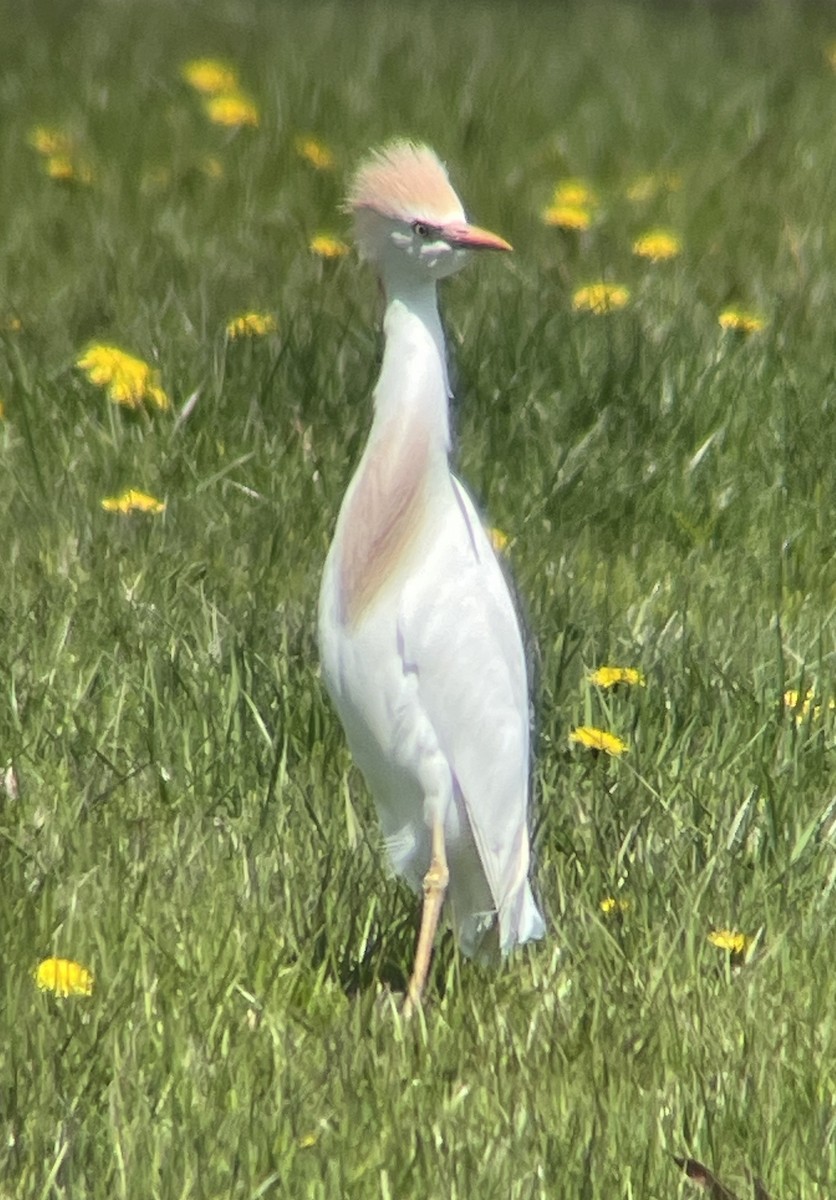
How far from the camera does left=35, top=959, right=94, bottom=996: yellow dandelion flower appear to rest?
255 cm

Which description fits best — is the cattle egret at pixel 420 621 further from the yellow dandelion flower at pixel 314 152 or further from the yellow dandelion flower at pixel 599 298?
the yellow dandelion flower at pixel 314 152

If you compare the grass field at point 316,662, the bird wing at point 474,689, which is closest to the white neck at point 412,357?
the bird wing at point 474,689

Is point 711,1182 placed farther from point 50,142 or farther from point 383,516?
point 50,142

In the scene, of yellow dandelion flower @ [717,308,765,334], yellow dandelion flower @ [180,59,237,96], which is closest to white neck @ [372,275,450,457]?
yellow dandelion flower @ [717,308,765,334]

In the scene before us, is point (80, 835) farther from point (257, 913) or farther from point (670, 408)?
point (670, 408)

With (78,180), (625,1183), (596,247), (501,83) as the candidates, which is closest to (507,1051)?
(625,1183)

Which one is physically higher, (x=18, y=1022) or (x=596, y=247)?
(x=596, y=247)

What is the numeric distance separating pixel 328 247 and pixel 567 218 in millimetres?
618

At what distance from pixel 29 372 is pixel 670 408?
51.4 inches

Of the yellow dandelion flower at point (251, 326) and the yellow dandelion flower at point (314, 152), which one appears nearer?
the yellow dandelion flower at point (251, 326)

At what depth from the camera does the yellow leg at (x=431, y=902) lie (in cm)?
271

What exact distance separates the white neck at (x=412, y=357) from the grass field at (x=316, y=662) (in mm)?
633

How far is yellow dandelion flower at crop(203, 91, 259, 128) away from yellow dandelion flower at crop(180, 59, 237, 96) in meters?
0.15

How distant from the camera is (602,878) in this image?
300cm
